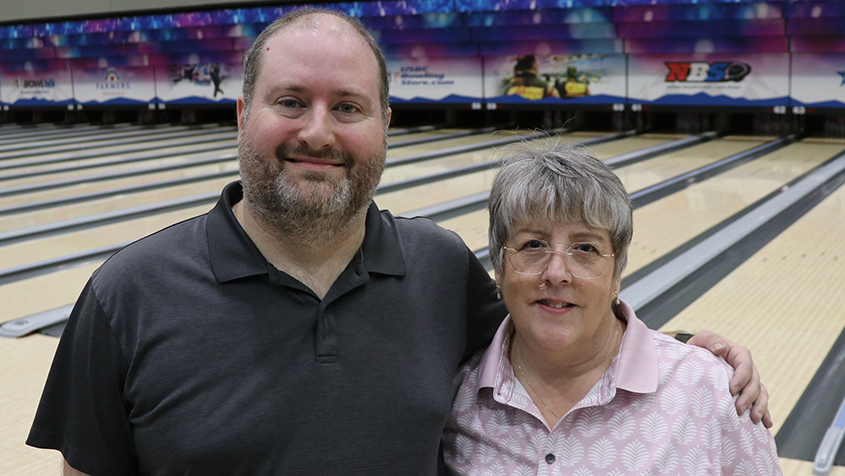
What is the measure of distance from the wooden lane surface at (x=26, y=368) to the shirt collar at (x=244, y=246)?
893 millimetres

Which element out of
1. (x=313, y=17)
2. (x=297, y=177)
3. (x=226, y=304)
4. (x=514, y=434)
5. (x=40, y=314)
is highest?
(x=313, y=17)

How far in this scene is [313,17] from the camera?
3.92 ft

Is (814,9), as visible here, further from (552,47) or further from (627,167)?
(627,167)

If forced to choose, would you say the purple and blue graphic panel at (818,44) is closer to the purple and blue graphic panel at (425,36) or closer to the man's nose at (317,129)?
the purple and blue graphic panel at (425,36)

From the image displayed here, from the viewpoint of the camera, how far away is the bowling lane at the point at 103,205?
450 centimetres

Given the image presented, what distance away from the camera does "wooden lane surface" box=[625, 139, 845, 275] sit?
3.64 metres

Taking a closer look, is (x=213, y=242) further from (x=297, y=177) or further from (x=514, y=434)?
(x=514, y=434)

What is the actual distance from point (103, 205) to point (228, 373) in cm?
412

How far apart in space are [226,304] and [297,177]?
20cm

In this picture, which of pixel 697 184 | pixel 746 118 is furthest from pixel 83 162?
pixel 746 118

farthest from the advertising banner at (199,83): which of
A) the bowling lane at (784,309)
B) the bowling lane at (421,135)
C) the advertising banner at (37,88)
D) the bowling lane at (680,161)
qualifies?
the bowling lane at (784,309)

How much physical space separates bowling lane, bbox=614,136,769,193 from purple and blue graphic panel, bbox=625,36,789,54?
779 millimetres

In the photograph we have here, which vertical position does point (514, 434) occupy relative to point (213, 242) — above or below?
below

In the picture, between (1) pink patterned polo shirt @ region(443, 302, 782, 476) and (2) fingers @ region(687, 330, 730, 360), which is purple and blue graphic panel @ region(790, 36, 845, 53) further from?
(1) pink patterned polo shirt @ region(443, 302, 782, 476)
